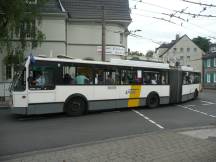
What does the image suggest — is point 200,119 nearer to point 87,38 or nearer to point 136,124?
point 136,124

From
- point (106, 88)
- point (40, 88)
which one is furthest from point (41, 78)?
point (106, 88)

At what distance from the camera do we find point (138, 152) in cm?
786

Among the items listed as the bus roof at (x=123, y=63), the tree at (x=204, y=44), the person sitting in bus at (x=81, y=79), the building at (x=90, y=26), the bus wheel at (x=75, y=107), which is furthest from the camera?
the tree at (x=204, y=44)

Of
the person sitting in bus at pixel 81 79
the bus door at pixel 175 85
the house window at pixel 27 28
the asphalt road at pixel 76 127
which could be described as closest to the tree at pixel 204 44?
the bus door at pixel 175 85

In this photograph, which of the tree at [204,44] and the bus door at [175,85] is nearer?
the bus door at [175,85]

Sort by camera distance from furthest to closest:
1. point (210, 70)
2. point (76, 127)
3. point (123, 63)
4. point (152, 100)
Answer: point (210, 70) < point (152, 100) < point (123, 63) < point (76, 127)

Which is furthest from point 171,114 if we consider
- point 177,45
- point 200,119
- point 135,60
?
point 177,45

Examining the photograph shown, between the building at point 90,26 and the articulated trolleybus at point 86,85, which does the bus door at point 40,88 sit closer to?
the articulated trolleybus at point 86,85

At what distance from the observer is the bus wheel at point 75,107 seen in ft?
51.0

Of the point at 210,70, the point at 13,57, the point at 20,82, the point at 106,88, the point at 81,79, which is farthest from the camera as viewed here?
the point at 210,70

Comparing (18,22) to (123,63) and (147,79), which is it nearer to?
(123,63)

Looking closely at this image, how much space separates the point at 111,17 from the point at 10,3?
1465cm

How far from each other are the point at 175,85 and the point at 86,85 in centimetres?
725

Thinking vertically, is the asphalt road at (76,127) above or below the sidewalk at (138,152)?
below
